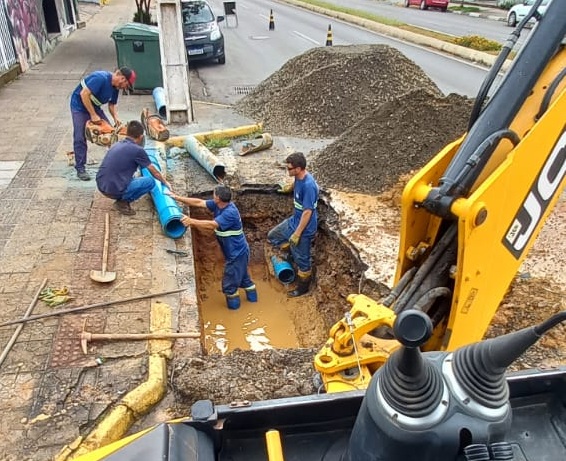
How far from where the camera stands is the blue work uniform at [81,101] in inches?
326

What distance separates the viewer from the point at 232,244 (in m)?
7.03

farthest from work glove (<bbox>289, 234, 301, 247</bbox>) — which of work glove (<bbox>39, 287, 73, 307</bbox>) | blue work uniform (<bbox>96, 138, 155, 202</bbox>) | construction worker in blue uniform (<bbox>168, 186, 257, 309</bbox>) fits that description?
work glove (<bbox>39, 287, 73, 307</bbox>)

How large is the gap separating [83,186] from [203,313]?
9.30 feet

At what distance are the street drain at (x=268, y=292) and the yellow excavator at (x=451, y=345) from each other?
3.36 metres

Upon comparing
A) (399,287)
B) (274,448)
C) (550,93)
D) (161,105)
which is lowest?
(161,105)

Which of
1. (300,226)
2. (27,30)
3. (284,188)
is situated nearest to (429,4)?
(27,30)

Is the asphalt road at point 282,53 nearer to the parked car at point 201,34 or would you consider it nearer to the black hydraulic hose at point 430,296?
the parked car at point 201,34

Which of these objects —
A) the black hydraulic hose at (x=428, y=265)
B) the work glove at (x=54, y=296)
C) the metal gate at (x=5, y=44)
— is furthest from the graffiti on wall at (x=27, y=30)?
the black hydraulic hose at (x=428, y=265)

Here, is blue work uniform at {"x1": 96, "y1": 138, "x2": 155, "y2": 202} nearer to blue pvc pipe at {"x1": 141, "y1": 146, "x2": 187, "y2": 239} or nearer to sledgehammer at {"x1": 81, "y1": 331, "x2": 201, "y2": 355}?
blue pvc pipe at {"x1": 141, "y1": 146, "x2": 187, "y2": 239}

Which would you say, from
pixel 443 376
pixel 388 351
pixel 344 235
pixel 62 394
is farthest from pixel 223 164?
pixel 443 376

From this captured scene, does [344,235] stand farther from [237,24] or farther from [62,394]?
[237,24]

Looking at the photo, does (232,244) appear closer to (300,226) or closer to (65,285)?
(300,226)

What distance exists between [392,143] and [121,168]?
173 inches

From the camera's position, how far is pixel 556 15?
3.28 m
